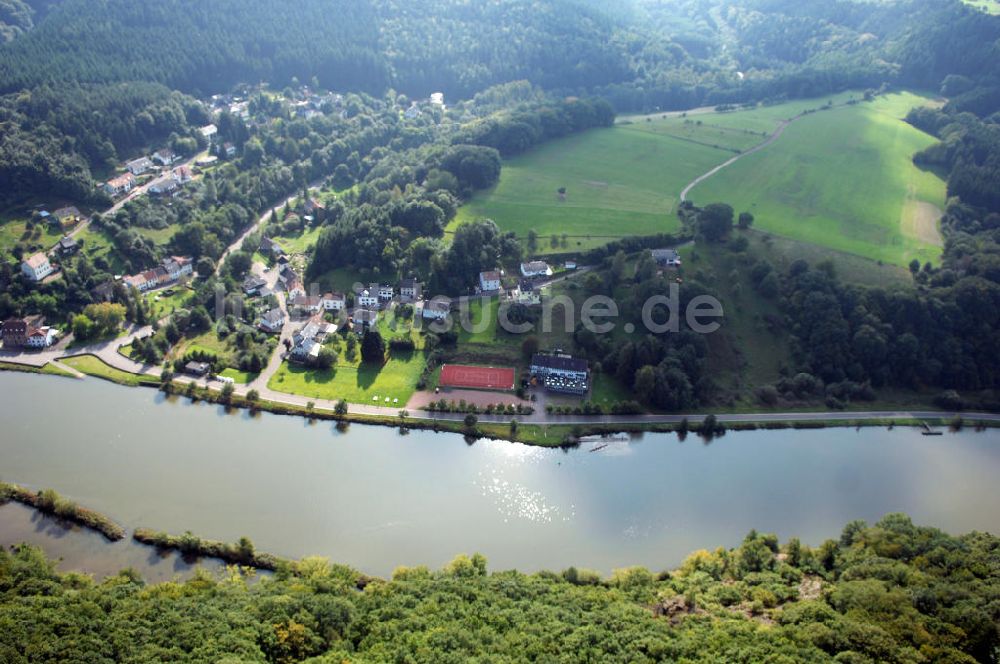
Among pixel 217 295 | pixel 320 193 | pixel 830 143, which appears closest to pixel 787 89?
pixel 830 143

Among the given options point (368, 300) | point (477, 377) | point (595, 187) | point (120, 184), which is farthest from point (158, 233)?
point (595, 187)

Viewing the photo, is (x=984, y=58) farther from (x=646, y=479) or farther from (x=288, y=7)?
(x=288, y=7)

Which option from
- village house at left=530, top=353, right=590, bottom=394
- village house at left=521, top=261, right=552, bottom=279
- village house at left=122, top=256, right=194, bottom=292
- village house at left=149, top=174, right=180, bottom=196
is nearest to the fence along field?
village house at left=521, top=261, right=552, bottom=279

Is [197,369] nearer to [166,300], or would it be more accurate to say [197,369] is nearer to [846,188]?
[166,300]

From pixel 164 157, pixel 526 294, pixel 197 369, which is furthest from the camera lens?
pixel 164 157

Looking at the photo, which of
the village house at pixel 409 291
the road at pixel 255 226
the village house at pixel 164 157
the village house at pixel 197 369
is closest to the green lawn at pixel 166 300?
the road at pixel 255 226

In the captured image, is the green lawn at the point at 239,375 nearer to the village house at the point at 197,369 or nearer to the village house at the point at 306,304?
the village house at the point at 197,369
